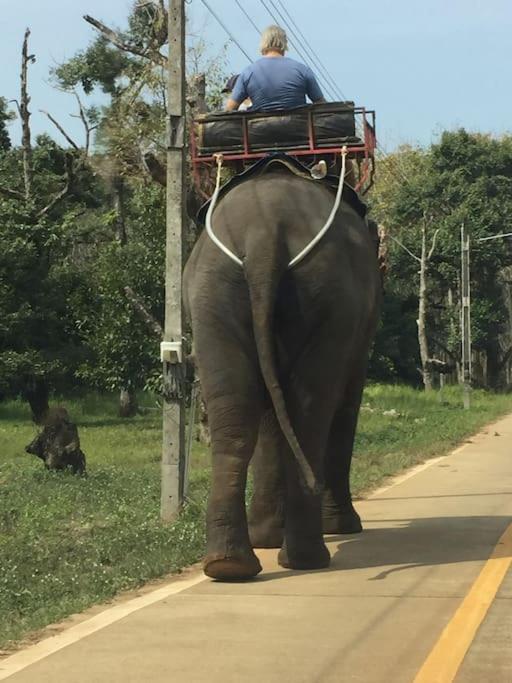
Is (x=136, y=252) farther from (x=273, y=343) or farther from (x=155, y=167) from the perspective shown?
(x=273, y=343)

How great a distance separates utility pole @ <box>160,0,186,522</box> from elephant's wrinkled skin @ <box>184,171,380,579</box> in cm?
293

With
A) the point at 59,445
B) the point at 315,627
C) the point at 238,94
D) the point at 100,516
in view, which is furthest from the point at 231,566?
the point at 59,445

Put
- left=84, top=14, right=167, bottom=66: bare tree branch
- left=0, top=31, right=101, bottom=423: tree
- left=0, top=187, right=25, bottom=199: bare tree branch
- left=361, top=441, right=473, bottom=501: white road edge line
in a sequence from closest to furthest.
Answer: left=361, top=441, right=473, bottom=501: white road edge line < left=84, top=14, right=167, bottom=66: bare tree branch < left=0, top=31, right=101, bottom=423: tree < left=0, top=187, right=25, bottom=199: bare tree branch

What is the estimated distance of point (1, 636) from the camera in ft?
20.7

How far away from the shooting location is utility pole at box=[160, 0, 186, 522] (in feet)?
36.0

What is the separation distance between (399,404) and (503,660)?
29.6 metres

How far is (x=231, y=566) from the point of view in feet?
24.7

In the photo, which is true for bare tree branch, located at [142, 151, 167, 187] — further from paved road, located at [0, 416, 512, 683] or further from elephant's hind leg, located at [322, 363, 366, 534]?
paved road, located at [0, 416, 512, 683]

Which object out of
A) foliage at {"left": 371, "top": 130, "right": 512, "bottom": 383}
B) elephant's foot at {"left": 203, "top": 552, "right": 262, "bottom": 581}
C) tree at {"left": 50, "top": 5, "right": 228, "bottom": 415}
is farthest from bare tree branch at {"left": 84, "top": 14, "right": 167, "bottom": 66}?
foliage at {"left": 371, "top": 130, "right": 512, "bottom": 383}

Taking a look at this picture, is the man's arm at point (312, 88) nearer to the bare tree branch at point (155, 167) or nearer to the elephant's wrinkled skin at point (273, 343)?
the elephant's wrinkled skin at point (273, 343)

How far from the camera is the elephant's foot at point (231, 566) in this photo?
750cm

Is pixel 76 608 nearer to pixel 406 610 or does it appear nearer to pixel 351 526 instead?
pixel 406 610

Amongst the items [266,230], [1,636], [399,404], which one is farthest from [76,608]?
[399,404]

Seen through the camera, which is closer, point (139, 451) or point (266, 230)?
point (266, 230)
